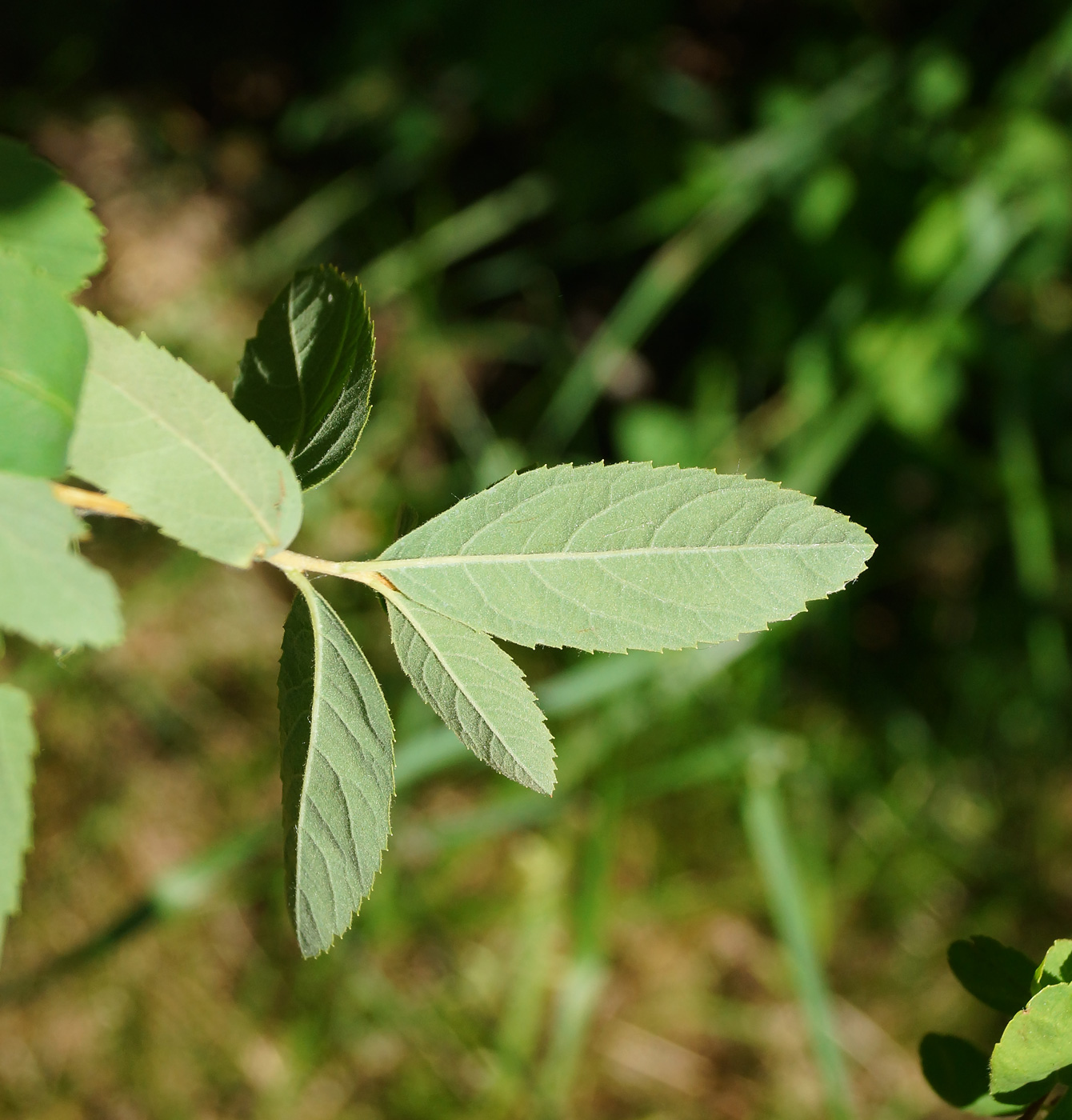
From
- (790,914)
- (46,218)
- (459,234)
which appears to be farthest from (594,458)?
(46,218)

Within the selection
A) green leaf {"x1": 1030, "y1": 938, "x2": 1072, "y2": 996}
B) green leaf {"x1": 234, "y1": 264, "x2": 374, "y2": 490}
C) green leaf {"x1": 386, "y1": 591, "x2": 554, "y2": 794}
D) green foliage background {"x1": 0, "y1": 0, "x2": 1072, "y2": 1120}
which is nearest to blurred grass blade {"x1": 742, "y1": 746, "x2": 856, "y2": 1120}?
green foliage background {"x1": 0, "y1": 0, "x2": 1072, "y2": 1120}

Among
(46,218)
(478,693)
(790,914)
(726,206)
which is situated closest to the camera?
(478,693)

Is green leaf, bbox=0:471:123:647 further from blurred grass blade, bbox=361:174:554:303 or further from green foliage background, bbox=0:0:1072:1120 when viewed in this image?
blurred grass blade, bbox=361:174:554:303

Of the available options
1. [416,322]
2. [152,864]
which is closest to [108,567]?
[152,864]

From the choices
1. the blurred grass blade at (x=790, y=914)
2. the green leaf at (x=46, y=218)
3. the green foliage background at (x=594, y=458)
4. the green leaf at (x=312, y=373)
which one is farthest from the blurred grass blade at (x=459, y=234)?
the green leaf at (x=312, y=373)

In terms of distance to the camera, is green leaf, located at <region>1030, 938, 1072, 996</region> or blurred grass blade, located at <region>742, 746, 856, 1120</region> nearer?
green leaf, located at <region>1030, 938, 1072, 996</region>

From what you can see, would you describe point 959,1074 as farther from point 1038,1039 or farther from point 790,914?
point 790,914

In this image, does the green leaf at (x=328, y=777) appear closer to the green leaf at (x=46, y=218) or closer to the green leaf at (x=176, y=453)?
the green leaf at (x=176, y=453)
